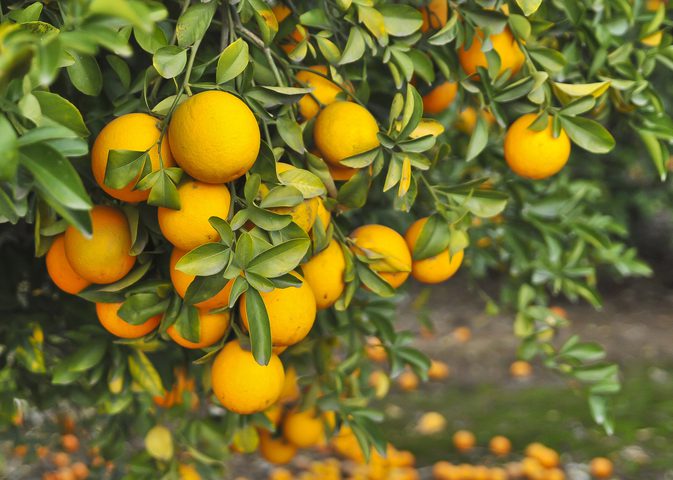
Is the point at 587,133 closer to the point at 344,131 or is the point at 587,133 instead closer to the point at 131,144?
the point at 344,131

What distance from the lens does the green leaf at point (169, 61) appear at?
739 mm

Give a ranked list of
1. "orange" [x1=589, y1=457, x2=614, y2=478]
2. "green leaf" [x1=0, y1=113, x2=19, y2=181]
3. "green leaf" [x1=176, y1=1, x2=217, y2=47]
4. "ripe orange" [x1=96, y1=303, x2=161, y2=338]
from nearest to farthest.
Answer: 1. "green leaf" [x1=0, y1=113, x2=19, y2=181]
2. "green leaf" [x1=176, y1=1, x2=217, y2=47]
3. "ripe orange" [x1=96, y1=303, x2=161, y2=338]
4. "orange" [x1=589, y1=457, x2=614, y2=478]

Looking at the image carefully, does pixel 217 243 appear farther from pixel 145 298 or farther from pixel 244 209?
pixel 145 298

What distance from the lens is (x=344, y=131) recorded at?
2.74 feet

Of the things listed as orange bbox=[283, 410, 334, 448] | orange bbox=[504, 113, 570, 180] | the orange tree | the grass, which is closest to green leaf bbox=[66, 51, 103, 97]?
the orange tree

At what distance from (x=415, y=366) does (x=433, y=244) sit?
1.35 ft

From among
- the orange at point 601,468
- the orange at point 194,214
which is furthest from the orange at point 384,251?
the orange at point 601,468

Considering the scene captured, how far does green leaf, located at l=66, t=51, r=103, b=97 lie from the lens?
785mm

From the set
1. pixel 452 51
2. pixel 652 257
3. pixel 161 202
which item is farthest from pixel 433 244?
pixel 652 257

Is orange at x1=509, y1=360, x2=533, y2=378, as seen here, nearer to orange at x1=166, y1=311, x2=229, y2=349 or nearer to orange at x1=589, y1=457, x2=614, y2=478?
orange at x1=589, y1=457, x2=614, y2=478

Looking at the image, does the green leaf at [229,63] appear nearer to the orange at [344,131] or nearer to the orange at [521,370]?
the orange at [344,131]

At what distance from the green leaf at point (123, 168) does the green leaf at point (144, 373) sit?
462 millimetres

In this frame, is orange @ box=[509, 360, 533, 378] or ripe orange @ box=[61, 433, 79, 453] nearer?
ripe orange @ box=[61, 433, 79, 453]

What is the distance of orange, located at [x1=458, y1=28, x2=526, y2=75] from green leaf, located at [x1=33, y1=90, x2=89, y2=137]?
1.66 feet
